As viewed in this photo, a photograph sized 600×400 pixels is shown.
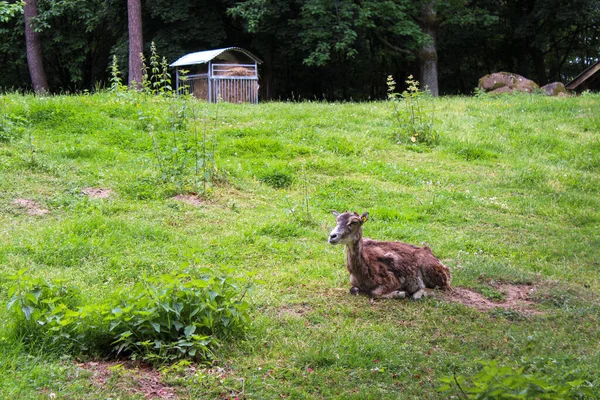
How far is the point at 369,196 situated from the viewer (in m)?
11.1

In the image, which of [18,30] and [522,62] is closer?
[18,30]

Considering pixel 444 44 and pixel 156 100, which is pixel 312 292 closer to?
pixel 156 100

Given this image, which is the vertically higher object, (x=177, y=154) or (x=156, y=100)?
(x=156, y=100)

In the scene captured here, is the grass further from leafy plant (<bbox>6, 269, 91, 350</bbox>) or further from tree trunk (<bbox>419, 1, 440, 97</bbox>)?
tree trunk (<bbox>419, 1, 440, 97</bbox>)

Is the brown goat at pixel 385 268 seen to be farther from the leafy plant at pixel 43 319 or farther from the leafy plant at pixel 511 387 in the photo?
the leafy plant at pixel 511 387

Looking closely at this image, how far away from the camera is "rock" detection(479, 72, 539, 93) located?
24.2m

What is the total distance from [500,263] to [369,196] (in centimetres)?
325

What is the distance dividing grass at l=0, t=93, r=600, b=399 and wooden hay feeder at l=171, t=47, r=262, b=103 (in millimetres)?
3388

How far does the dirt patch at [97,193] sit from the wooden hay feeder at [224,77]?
10.5 m

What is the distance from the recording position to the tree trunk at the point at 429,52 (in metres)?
27.7

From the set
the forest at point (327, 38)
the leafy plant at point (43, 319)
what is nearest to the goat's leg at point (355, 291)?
the leafy plant at point (43, 319)

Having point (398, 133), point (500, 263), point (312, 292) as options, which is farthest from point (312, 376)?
point (398, 133)

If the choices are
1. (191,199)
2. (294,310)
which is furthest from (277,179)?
(294,310)

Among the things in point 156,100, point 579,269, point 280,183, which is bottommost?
point 579,269
